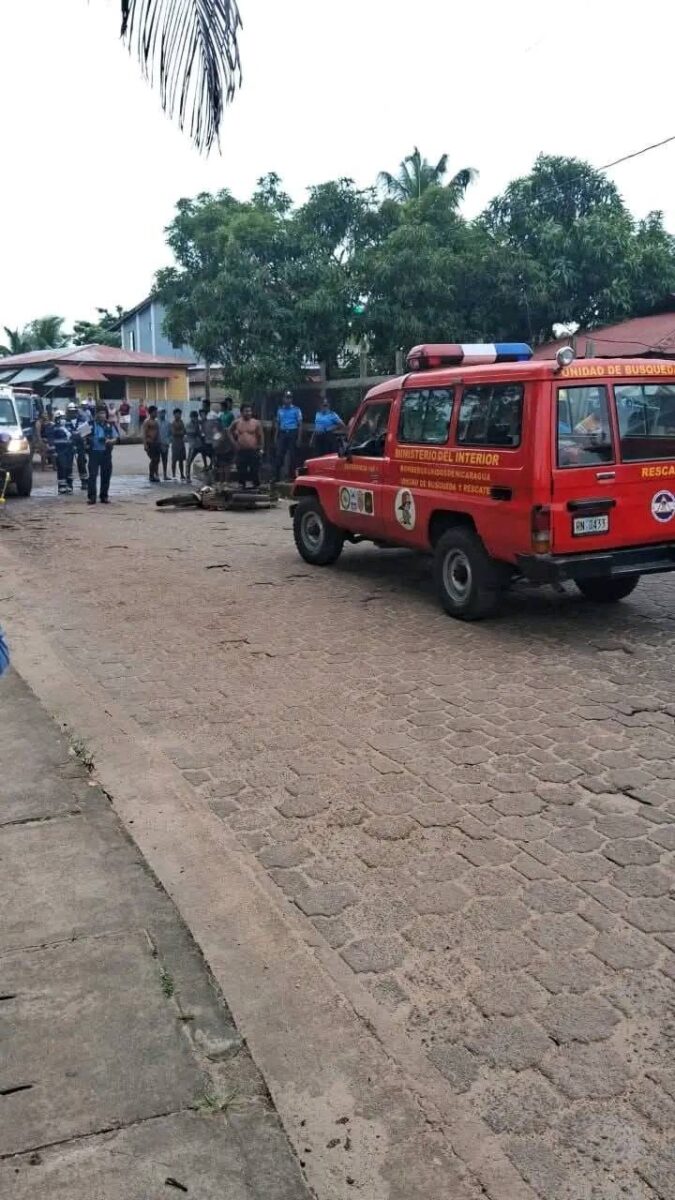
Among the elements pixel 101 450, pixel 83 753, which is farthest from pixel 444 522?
pixel 101 450

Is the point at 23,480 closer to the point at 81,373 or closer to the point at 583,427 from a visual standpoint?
the point at 583,427

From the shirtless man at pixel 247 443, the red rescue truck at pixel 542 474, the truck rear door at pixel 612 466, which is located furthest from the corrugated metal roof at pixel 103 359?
the truck rear door at pixel 612 466

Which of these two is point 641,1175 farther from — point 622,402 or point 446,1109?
point 622,402

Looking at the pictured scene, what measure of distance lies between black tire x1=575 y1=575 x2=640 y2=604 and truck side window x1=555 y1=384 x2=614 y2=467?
144cm

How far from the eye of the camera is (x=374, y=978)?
3100 millimetres

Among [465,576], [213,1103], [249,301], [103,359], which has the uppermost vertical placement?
[103,359]

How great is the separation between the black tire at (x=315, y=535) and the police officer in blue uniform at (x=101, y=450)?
6160 millimetres

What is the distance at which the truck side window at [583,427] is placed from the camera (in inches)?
261

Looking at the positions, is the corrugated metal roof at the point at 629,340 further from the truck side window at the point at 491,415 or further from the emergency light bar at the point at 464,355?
the truck side window at the point at 491,415

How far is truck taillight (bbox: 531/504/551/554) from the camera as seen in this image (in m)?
6.60

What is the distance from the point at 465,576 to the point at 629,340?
1001cm

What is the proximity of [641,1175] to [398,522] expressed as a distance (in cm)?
644

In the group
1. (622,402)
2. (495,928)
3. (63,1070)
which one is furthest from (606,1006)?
(622,402)

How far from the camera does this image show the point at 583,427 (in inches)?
263
